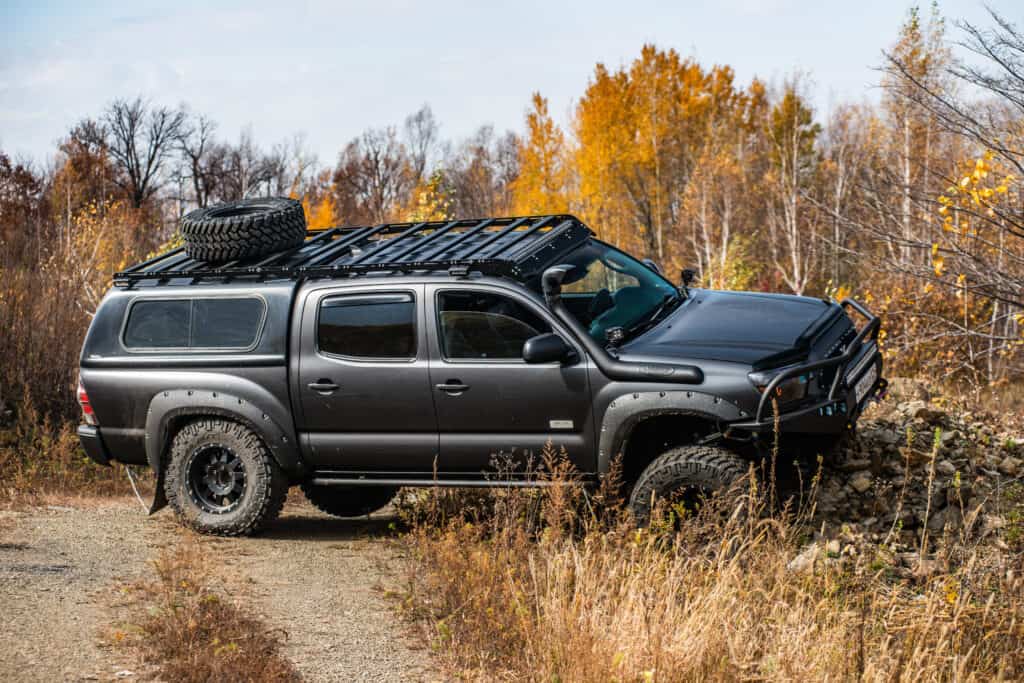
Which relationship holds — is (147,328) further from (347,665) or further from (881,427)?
(881,427)

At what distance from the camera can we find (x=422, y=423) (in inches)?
271

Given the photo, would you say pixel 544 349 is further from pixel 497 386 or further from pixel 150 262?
pixel 150 262

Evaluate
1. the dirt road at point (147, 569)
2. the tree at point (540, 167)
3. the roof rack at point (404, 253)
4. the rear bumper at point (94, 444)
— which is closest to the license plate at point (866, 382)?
the roof rack at point (404, 253)

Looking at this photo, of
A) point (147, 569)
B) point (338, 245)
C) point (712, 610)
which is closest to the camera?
point (712, 610)

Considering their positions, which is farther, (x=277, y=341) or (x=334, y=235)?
(x=334, y=235)

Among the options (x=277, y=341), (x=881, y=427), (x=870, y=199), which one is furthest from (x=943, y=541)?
(x=277, y=341)

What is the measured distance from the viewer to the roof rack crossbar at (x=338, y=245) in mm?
7613

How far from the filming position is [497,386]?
6633mm

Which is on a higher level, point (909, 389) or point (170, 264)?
point (170, 264)

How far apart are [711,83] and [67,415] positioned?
3813cm

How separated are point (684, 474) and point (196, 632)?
277cm

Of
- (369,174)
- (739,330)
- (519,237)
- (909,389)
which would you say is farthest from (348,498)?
(369,174)

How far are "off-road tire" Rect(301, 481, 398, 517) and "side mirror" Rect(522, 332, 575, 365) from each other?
2.68 meters

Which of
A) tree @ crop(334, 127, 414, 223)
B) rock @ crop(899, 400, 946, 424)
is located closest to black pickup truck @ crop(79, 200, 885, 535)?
rock @ crop(899, 400, 946, 424)
